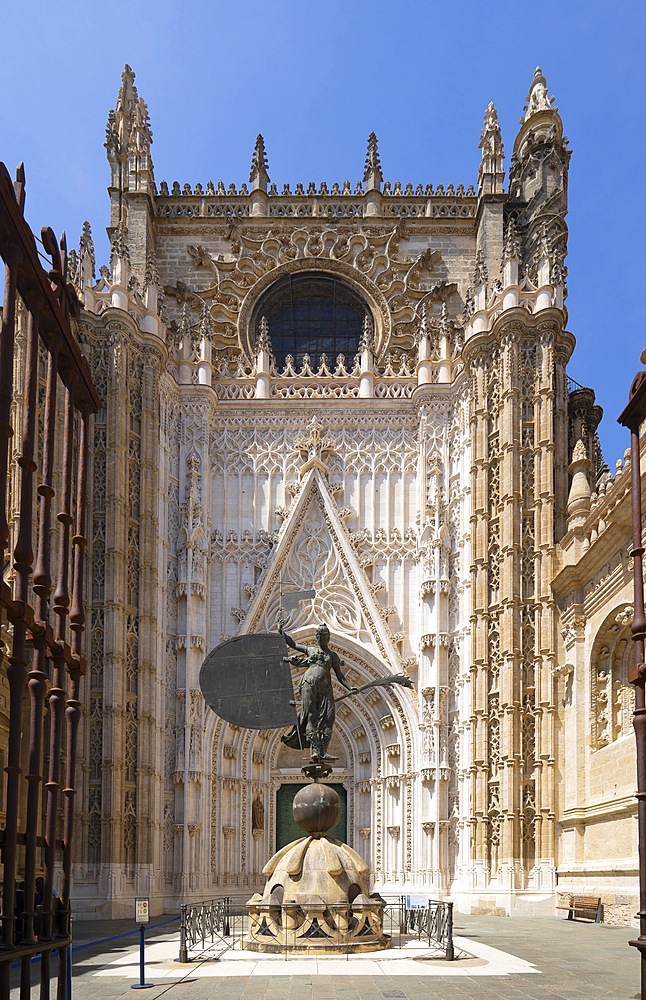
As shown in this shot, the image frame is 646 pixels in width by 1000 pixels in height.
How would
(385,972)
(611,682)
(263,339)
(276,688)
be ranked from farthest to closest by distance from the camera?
(263,339) → (611,682) → (276,688) → (385,972)

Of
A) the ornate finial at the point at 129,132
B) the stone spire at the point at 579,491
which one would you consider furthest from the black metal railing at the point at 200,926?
the ornate finial at the point at 129,132

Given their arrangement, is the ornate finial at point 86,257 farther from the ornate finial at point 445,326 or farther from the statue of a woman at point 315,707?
the statue of a woman at point 315,707

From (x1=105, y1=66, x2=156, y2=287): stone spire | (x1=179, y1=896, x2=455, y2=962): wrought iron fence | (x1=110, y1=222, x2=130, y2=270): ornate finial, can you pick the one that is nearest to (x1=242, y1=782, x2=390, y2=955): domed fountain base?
(x1=179, y1=896, x2=455, y2=962): wrought iron fence

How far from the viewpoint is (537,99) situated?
107ft

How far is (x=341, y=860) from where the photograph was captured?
54.9ft

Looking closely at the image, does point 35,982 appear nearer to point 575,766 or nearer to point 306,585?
point 575,766

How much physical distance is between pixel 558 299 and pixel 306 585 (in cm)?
1037

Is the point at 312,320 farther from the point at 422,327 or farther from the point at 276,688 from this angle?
the point at 276,688

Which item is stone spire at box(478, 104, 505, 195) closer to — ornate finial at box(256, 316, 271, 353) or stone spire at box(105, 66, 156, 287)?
ornate finial at box(256, 316, 271, 353)

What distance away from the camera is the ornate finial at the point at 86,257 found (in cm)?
2886

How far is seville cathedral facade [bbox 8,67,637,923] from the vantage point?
25.3 metres

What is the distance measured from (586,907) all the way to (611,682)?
4.81 m

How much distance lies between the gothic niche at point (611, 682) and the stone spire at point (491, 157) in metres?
14.6

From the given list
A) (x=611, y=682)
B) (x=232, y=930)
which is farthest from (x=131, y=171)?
(x=232, y=930)
